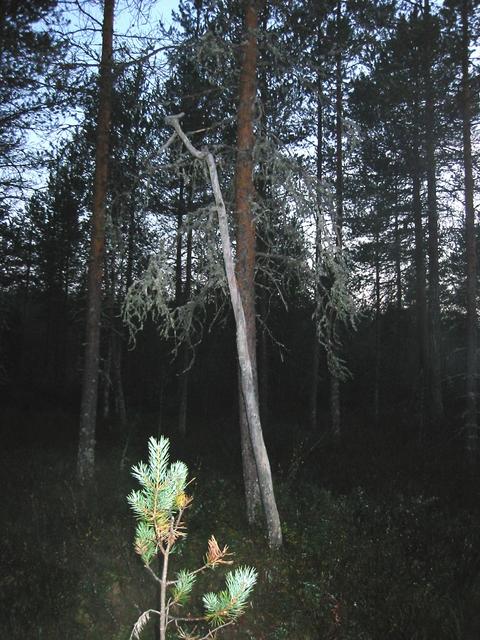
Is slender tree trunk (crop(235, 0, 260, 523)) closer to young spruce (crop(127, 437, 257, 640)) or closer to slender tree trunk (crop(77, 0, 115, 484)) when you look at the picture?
slender tree trunk (crop(77, 0, 115, 484))

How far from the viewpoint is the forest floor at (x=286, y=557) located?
14.2 feet

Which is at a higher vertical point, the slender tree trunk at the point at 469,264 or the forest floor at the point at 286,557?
the slender tree trunk at the point at 469,264

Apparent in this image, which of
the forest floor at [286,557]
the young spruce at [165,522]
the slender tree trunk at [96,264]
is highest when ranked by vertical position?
the slender tree trunk at [96,264]

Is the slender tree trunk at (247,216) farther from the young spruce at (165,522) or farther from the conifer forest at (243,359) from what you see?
the young spruce at (165,522)

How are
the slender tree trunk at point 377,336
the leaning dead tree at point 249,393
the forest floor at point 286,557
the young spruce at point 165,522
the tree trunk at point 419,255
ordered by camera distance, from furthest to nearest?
the slender tree trunk at point 377,336
the tree trunk at point 419,255
the leaning dead tree at point 249,393
the forest floor at point 286,557
the young spruce at point 165,522

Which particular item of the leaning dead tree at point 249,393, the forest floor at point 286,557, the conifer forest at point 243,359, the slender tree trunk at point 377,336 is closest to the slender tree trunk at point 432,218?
the conifer forest at point 243,359

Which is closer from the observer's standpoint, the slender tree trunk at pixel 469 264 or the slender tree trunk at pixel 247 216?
the slender tree trunk at pixel 247 216

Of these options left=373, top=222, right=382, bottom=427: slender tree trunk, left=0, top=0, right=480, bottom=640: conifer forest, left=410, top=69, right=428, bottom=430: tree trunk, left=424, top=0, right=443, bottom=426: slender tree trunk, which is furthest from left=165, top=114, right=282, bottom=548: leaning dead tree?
left=373, top=222, right=382, bottom=427: slender tree trunk

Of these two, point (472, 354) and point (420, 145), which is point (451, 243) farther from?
point (472, 354)

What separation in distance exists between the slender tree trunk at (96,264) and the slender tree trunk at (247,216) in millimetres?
2777

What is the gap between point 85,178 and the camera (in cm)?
1502

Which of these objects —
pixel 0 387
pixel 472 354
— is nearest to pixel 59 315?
pixel 0 387

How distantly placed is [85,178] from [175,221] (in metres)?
3.33

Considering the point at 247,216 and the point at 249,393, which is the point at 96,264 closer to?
the point at 247,216
